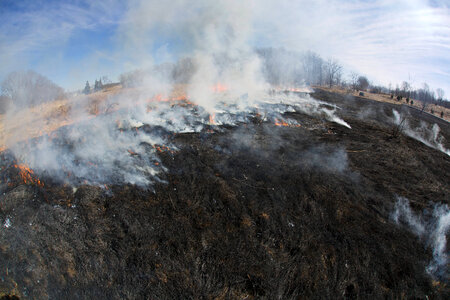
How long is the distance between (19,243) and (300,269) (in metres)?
6.95

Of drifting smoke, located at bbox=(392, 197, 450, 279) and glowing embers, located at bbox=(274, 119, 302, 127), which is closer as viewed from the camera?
drifting smoke, located at bbox=(392, 197, 450, 279)

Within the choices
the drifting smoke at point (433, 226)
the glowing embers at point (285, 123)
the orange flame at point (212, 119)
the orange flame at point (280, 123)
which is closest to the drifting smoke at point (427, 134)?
the glowing embers at point (285, 123)

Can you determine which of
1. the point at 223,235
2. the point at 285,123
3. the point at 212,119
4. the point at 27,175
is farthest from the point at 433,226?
the point at 27,175

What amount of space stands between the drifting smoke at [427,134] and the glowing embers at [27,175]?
16.7m

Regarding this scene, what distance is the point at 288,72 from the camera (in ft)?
95.7

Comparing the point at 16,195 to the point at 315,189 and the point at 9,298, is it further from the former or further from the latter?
the point at 315,189

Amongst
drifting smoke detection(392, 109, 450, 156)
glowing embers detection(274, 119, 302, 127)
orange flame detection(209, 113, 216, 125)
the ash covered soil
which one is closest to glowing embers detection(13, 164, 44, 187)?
the ash covered soil

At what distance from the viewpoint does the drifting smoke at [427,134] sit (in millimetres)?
12580

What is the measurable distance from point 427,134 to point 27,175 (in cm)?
2148

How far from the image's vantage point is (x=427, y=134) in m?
14.4

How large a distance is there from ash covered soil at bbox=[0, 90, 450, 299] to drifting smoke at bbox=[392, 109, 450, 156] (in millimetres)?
5635

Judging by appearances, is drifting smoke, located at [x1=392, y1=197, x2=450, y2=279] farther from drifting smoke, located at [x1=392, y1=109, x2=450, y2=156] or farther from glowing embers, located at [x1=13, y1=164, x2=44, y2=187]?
glowing embers, located at [x1=13, y1=164, x2=44, y2=187]

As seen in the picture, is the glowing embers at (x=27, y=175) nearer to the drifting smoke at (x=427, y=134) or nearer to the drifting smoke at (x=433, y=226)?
the drifting smoke at (x=433, y=226)

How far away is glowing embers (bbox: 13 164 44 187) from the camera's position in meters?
6.78
